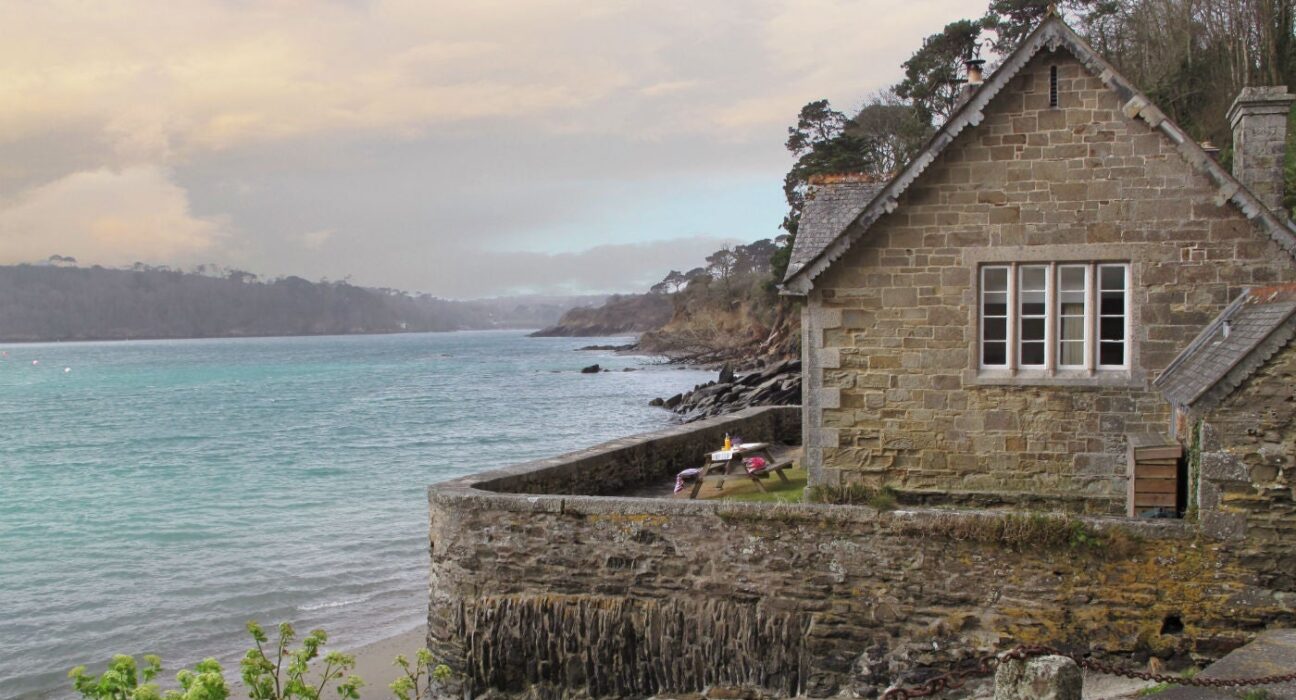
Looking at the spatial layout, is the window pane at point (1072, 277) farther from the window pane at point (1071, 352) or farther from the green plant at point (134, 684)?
the green plant at point (134, 684)

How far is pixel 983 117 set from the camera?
11719 millimetres

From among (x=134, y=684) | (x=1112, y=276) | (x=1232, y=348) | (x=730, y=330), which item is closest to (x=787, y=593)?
(x=1232, y=348)

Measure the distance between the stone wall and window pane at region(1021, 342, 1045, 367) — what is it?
2.89m

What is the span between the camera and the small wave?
1753 centimetres

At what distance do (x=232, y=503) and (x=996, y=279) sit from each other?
24.4 m

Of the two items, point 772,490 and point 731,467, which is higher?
point 731,467

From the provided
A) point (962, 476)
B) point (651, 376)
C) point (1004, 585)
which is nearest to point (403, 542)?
point (962, 476)

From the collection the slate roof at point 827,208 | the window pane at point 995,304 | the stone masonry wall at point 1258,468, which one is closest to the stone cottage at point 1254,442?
the stone masonry wall at point 1258,468

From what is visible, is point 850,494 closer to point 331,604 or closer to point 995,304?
point 995,304

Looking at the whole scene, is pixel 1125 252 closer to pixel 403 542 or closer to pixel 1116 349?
pixel 1116 349

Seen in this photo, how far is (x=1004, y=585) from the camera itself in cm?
948

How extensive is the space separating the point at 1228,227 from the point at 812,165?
40.8 m

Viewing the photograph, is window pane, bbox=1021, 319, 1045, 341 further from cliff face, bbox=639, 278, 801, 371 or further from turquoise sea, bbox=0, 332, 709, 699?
cliff face, bbox=639, 278, 801, 371

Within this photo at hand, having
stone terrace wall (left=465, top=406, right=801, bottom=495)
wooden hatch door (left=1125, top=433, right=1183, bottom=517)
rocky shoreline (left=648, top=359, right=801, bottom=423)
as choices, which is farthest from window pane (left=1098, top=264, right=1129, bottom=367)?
rocky shoreline (left=648, top=359, right=801, bottom=423)
